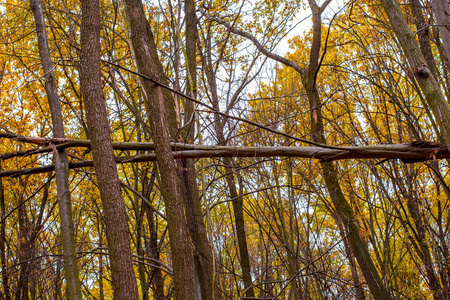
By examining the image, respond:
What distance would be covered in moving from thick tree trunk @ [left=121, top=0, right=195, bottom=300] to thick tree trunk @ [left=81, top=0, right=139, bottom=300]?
30 cm

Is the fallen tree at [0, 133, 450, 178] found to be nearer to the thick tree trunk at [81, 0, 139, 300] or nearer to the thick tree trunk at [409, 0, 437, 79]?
the thick tree trunk at [81, 0, 139, 300]

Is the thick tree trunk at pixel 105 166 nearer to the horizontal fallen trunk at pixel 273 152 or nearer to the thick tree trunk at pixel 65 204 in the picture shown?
the thick tree trunk at pixel 65 204

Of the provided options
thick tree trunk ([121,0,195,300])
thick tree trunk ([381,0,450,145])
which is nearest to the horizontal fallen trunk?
thick tree trunk ([381,0,450,145])

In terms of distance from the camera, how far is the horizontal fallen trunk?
10.7ft

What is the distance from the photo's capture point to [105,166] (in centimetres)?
246

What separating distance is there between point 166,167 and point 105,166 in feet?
1.46

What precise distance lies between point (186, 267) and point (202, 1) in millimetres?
4836

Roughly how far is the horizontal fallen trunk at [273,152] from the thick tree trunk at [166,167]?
697 mm

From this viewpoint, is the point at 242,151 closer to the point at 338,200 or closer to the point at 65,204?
the point at 65,204

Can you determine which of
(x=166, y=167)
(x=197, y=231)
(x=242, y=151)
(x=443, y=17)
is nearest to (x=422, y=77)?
(x=443, y=17)

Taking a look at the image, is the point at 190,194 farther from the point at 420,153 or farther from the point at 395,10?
the point at 395,10

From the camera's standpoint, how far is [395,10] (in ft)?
10.5

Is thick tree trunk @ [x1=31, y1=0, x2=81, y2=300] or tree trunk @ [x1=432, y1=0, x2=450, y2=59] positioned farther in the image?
tree trunk @ [x1=432, y1=0, x2=450, y2=59]

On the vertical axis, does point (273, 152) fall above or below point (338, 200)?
above
